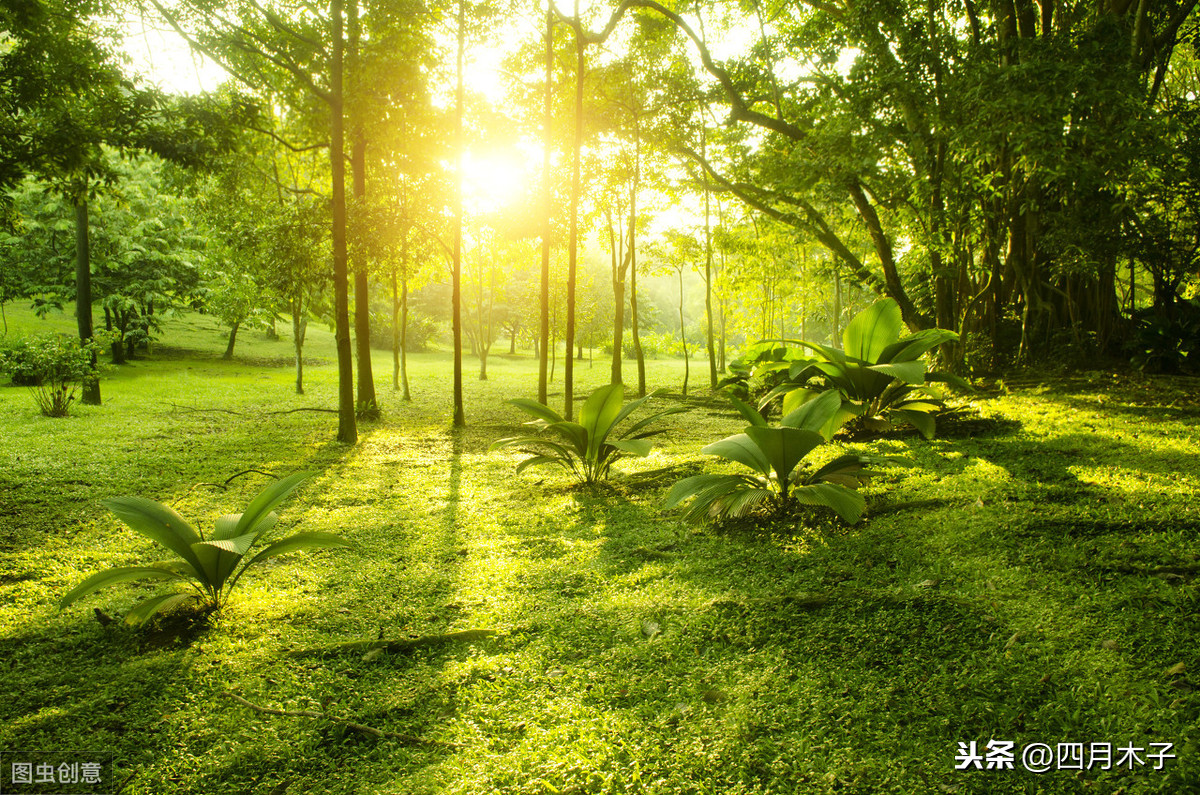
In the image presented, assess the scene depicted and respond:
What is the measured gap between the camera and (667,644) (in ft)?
7.01

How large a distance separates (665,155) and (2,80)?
458 inches

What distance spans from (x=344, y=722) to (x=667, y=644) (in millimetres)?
1162

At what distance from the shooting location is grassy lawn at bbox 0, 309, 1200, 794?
1525 millimetres

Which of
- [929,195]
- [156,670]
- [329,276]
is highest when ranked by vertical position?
[929,195]

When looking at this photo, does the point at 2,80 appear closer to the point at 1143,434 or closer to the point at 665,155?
the point at 1143,434

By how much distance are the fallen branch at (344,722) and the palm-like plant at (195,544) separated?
590 mm

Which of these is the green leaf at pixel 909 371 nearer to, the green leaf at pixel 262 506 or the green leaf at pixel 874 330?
the green leaf at pixel 874 330

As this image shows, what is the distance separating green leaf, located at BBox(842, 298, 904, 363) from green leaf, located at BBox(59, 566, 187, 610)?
15.5ft

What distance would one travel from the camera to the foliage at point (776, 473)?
2.94m

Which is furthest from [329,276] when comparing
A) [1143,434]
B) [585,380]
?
[585,380]

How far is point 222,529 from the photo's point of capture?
239 centimetres

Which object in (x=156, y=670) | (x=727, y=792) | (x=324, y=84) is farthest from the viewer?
(x=324, y=84)

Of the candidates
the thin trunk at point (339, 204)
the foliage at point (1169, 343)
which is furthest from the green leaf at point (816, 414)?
the foliage at point (1169, 343)

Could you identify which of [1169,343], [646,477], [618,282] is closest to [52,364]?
[646,477]
